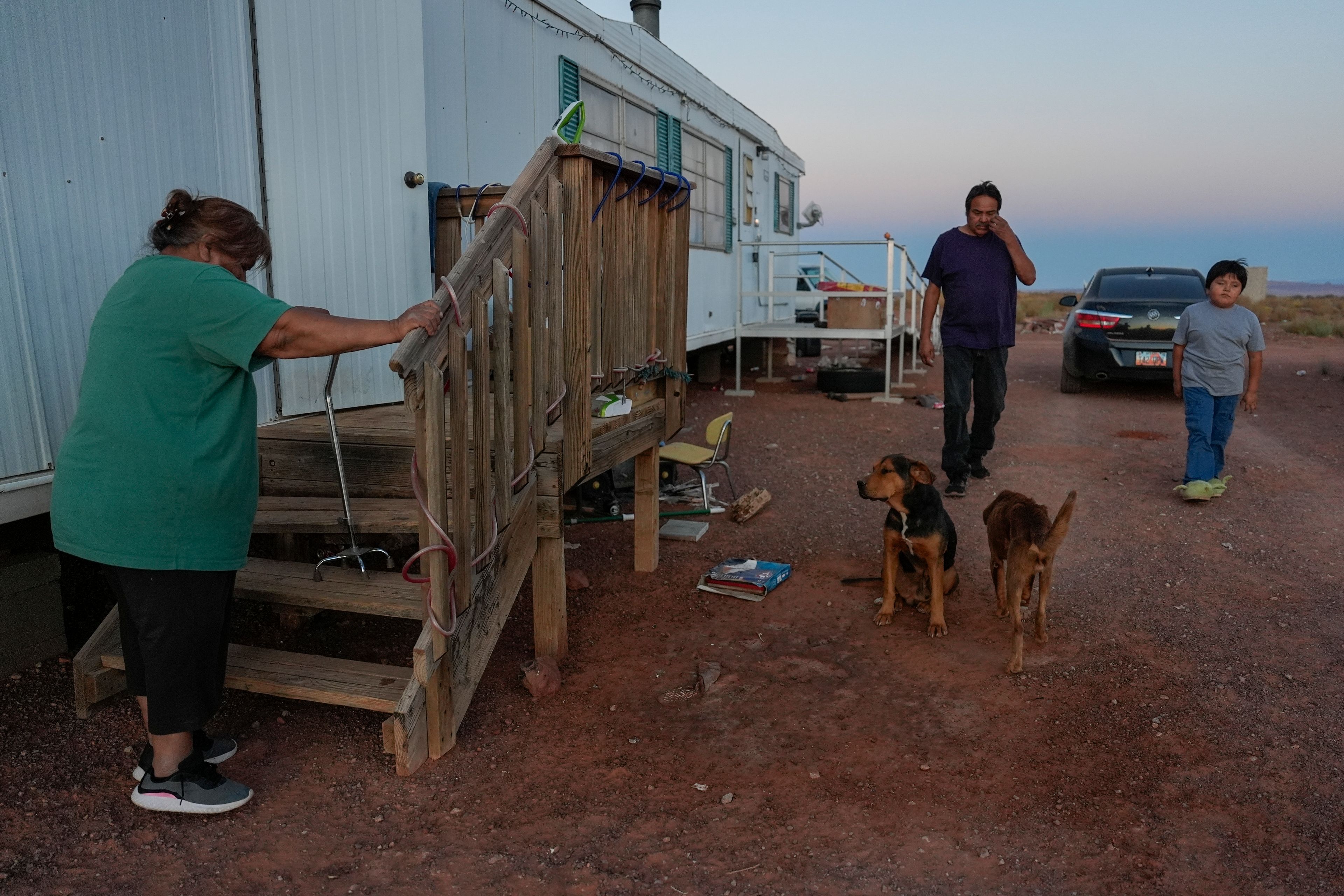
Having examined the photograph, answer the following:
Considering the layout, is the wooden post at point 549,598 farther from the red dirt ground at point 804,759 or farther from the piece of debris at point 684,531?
the piece of debris at point 684,531

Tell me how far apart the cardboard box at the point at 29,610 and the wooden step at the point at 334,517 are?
2.66 ft

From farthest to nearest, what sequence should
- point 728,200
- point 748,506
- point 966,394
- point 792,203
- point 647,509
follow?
point 792,203, point 728,200, point 966,394, point 748,506, point 647,509

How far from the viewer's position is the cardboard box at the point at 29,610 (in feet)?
11.9

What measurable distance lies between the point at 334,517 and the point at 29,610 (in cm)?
125

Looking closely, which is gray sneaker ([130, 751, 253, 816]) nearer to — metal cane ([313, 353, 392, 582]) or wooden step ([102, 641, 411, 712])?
wooden step ([102, 641, 411, 712])

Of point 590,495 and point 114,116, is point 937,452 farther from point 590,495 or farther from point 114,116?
point 114,116

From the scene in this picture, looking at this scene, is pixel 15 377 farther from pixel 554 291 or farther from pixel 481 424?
pixel 554 291

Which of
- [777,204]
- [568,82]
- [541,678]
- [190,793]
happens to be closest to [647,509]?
[541,678]

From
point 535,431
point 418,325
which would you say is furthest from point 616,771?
point 418,325

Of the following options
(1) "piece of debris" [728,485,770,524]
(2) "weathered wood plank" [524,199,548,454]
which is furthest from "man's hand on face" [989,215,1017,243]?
(2) "weathered wood plank" [524,199,548,454]

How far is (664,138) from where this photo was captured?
986 centimetres

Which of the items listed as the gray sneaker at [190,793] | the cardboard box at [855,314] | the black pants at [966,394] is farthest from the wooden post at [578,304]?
the cardboard box at [855,314]

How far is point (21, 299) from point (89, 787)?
5.09 feet

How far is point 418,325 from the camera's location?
2656mm
